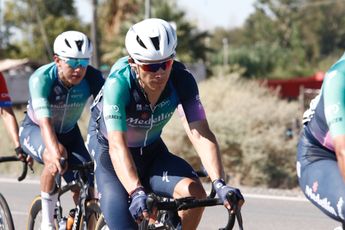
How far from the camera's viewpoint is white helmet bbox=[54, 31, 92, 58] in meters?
6.61

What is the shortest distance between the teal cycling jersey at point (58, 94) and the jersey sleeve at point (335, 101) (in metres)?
3.01

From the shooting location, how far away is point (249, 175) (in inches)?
558

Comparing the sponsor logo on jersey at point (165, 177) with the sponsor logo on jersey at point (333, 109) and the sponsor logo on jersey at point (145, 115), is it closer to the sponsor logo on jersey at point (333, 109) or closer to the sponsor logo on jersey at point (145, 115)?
the sponsor logo on jersey at point (145, 115)

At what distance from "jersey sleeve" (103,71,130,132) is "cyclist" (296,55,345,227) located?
3.49ft

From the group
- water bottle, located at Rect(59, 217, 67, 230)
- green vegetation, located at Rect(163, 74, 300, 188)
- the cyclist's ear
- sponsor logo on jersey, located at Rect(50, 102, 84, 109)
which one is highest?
the cyclist's ear

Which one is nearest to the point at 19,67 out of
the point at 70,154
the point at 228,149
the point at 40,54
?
the point at 40,54

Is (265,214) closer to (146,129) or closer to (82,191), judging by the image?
(82,191)

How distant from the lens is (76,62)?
6656mm

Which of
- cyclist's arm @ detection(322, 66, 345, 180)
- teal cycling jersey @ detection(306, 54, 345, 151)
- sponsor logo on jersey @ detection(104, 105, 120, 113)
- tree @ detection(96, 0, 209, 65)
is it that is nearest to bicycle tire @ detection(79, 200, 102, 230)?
sponsor logo on jersey @ detection(104, 105, 120, 113)

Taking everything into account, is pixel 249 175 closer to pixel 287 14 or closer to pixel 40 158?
pixel 40 158

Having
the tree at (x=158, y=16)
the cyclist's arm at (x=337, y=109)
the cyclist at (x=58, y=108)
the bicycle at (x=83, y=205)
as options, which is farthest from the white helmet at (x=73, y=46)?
the tree at (x=158, y=16)

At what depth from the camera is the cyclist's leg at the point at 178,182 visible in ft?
16.2

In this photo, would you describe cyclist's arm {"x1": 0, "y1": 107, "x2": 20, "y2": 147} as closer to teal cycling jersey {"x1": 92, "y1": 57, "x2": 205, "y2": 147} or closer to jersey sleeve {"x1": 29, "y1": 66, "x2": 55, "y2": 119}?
jersey sleeve {"x1": 29, "y1": 66, "x2": 55, "y2": 119}

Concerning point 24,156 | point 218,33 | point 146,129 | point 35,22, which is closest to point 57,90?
point 24,156
